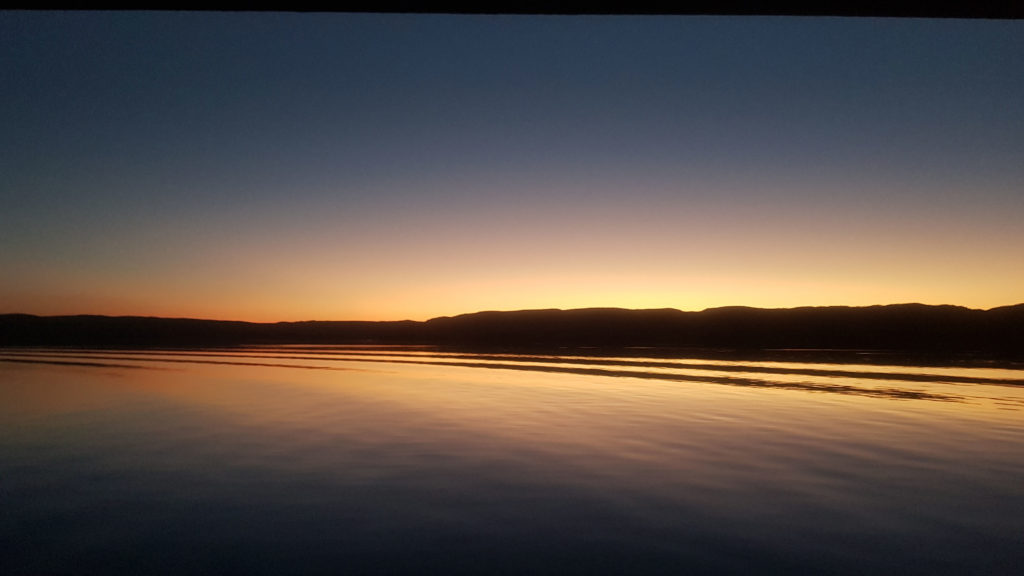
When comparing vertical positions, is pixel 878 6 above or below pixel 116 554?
above

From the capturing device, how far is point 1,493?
4.50m

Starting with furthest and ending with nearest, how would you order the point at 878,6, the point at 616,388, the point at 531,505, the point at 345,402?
1. the point at 616,388
2. the point at 345,402
3. the point at 531,505
4. the point at 878,6

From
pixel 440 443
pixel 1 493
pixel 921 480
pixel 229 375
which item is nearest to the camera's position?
pixel 1 493

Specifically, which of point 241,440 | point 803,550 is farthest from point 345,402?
point 803,550

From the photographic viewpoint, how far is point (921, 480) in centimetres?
495

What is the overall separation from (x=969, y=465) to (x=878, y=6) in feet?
16.9

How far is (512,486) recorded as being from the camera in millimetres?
4746

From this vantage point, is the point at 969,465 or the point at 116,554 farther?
the point at 969,465

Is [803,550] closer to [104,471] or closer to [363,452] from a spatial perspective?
[363,452]

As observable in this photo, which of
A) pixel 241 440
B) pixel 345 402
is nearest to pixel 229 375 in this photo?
pixel 345 402

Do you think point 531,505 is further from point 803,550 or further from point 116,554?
point 116,554

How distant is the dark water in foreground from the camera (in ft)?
10.6

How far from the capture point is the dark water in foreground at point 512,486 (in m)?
3.24

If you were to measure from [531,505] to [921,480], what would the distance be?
3.66 metres
